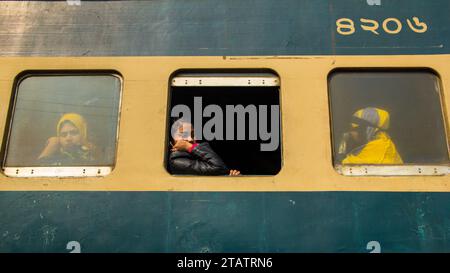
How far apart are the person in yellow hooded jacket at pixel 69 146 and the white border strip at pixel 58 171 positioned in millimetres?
48

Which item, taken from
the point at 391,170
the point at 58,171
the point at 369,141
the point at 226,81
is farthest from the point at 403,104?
the point at 58,171

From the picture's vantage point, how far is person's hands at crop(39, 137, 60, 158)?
3.28m

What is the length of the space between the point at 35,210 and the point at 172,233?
2.96 ft

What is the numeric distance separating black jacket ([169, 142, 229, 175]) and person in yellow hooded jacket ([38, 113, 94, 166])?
0.56 m

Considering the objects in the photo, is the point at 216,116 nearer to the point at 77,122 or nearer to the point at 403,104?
the point at 77,122

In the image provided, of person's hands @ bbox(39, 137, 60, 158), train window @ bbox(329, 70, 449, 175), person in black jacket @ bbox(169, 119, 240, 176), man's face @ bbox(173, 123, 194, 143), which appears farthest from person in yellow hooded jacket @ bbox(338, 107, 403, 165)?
person's hands @ bbox(39, 137, 60, 158)

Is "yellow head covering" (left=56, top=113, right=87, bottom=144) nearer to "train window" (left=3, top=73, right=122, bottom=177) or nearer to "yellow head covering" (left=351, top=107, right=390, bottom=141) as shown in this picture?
"train window" (left=3, top=73, right=122, bottom=177)

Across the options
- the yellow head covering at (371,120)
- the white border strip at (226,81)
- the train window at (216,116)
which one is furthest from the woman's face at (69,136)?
the yellow head covering at (371,120)

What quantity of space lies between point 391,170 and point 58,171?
7.15 ft

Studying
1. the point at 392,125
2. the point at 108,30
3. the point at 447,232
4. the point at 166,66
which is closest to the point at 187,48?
the point at 166,66

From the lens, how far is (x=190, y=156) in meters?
3.30

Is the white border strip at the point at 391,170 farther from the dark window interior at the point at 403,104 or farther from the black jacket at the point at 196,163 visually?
the black jacket at the point at 196,163

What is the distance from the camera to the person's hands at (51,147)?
328cm

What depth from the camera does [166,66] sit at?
3.40 metres
